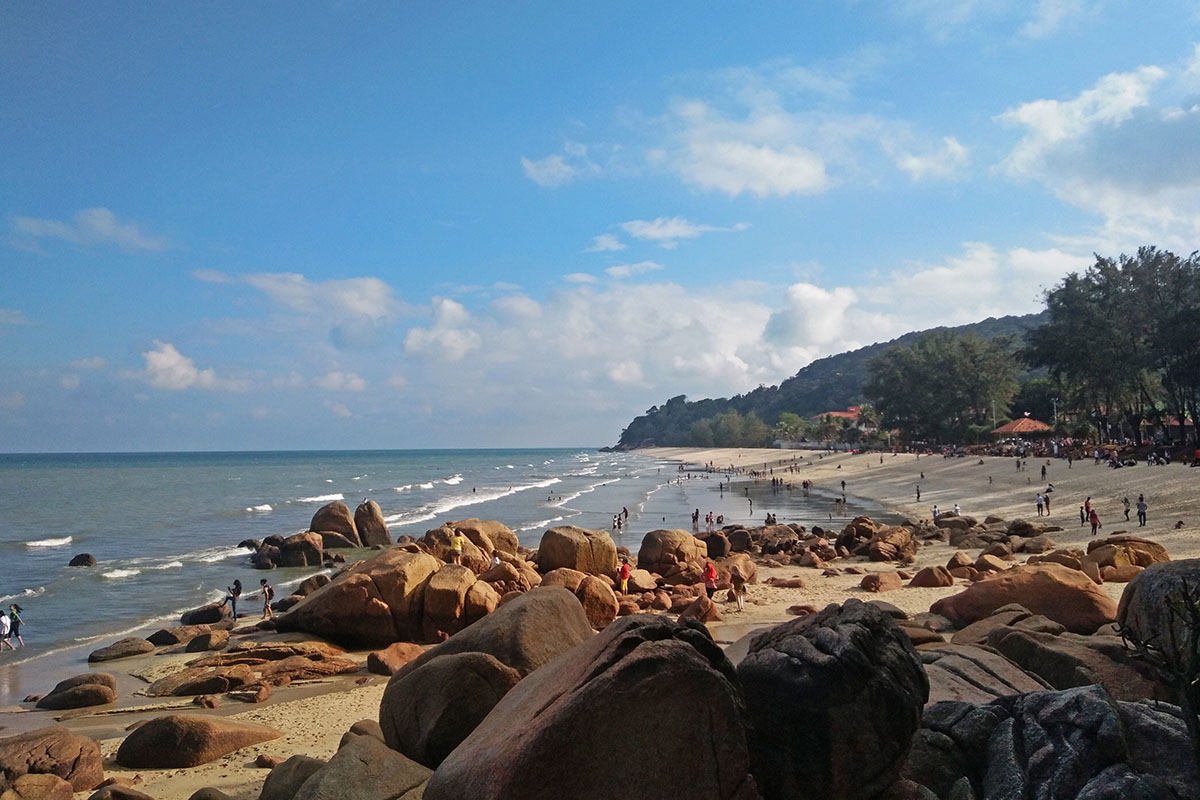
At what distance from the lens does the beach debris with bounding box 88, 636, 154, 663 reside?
1944cm

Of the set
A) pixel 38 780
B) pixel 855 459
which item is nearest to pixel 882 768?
pixel 38 780

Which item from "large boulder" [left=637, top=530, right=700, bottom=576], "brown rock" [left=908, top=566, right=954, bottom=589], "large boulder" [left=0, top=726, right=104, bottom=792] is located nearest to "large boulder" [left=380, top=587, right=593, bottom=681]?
"large boulder" [left=0, top=726, right=104, bottom=792]

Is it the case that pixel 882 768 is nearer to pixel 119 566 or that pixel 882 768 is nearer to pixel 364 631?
pixel 364 631

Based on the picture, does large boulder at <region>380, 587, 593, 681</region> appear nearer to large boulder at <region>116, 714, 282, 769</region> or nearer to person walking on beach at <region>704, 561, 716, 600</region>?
large boulder at <region>116, 714, 282, 769</region>

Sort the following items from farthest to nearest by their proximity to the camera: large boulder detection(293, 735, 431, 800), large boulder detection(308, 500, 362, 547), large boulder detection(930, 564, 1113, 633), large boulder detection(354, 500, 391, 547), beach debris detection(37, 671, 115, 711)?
large boulder detection(354, 500, 391, 547)
large boulder detection(308, 500, 362, 547)
beach debris detection(37, 671, 115, 711)
large boulder detection(930, 564, 1113, 633)
large boulder detection(293, 735, 431, 800)

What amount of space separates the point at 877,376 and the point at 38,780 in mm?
108505

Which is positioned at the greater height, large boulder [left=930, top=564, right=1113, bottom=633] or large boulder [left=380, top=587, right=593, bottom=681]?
large boulder [left=380, top=587, right=593, bottom=681]

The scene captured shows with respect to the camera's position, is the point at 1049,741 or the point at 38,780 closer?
the point at 1049,741

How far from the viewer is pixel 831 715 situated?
6078 mm

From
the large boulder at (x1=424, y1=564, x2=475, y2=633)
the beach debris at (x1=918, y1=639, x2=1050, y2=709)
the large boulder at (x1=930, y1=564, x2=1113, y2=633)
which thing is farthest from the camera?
the large boulder at (x1=424, y1=564, x2=475, y2=633)

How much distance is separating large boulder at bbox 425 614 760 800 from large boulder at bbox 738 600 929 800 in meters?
0.54

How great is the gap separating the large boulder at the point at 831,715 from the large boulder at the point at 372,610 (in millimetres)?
14461

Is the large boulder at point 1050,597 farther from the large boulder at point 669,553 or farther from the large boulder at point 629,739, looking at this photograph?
the large boulder at point 669,553

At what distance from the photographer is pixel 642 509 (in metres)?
59.4
